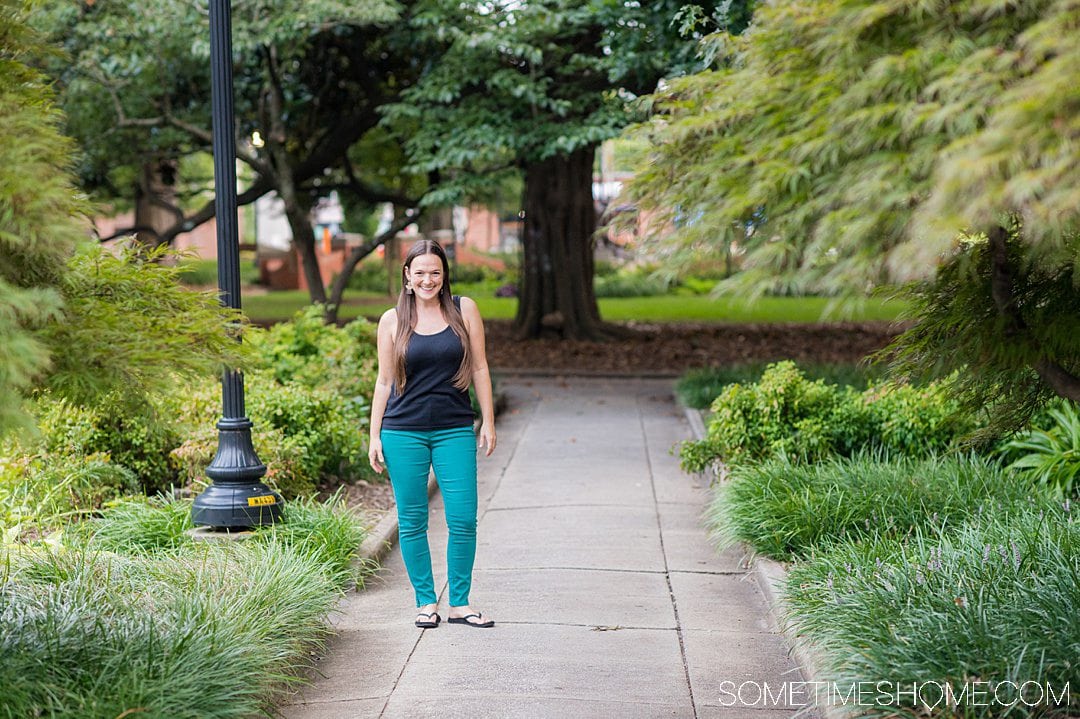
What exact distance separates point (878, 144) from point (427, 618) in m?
3.31

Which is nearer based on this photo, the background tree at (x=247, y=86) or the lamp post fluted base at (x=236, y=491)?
the lamp post fluted base at (x=236, y=491)

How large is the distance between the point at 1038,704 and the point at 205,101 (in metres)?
15.5

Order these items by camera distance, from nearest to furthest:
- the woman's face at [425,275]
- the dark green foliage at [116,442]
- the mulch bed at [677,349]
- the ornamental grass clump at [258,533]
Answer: the woman's face at [425,275], the ornamental grass clump at [258,533], the dark green foliage at [116,442], the mulch bed at [677,349]

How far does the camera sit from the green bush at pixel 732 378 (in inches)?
471

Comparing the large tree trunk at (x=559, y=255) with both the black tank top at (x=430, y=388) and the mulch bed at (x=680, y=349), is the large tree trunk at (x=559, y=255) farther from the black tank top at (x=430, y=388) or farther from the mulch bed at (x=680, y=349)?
the black tank top at (x=430, y=388)

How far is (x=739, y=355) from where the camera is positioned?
59.5 feet

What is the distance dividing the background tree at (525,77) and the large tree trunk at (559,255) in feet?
7.22

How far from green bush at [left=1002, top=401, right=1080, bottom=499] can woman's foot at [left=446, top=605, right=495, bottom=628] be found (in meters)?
3.30

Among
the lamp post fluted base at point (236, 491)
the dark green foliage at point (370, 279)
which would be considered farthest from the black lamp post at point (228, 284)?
the dark green foliage at point (370, 279)

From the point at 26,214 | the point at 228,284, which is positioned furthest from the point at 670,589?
the point at 26,214

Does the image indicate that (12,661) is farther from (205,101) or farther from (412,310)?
(205,101)

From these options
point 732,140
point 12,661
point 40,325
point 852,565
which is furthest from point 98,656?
point 852,565

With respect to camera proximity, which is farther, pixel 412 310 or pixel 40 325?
pixel 412 310

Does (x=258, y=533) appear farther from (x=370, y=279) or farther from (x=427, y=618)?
(x=370, y=279)
